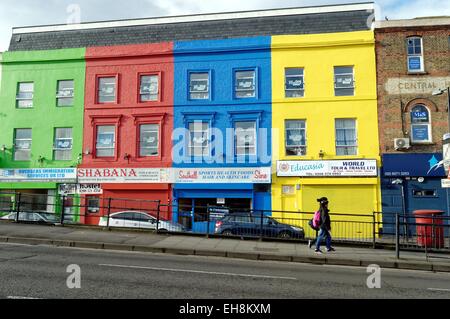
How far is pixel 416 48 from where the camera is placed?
20.5 meters

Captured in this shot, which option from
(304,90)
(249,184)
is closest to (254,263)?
(249,184)

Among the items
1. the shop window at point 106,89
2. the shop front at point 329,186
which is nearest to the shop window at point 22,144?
the shop window at point 106,89

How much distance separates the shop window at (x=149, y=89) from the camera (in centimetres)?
2258

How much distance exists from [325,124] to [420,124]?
4.78 metres

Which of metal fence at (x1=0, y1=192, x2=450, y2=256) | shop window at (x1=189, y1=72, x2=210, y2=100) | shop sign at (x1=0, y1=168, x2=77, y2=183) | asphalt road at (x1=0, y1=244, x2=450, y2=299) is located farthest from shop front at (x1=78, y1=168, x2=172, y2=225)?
asphalt road at (x1=0, y1=244, x2=450, y2=299)

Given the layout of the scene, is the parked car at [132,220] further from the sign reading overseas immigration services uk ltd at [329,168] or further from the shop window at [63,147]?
the shop window at [63,147]

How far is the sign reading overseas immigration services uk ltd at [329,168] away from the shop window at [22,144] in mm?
15159

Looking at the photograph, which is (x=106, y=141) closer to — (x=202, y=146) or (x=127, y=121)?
(x=127, y=121)

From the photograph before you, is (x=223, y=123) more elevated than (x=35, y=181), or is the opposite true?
(x=223, y=123)

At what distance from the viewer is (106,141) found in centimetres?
2270

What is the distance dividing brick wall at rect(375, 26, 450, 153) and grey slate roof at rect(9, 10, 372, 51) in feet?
6.56

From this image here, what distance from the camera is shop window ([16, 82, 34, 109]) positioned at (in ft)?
78.0

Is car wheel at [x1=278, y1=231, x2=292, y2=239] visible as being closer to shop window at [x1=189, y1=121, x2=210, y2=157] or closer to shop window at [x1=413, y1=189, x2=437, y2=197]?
shop window at [x1=189, y1=121, x2=210, y2=157]
